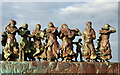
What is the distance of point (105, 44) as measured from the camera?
459 inches

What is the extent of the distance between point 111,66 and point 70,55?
184cm

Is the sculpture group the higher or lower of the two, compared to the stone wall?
higher

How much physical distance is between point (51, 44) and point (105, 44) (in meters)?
2.48

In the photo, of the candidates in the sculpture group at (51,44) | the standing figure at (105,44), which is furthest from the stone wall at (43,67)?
the standing figure at (105,44)

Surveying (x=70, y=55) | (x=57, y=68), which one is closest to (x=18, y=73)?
(x=57, y=68)

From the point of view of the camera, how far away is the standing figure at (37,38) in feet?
37.3

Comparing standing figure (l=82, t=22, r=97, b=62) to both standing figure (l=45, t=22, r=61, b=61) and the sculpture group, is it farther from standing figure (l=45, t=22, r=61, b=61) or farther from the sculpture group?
standing figure (l=45, t=22, r=61, b=61)

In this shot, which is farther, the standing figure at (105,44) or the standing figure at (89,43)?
the standing figure at (105,44)

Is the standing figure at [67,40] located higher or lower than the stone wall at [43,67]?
higher

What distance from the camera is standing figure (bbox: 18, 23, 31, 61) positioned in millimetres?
11291

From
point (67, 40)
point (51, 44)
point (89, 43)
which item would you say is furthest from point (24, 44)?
point (89, 43)

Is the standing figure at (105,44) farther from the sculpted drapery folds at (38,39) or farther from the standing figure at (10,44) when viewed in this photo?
the standing figure at (10,44)

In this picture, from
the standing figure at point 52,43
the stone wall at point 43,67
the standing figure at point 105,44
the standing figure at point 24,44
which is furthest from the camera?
the standing figure at point 105,44

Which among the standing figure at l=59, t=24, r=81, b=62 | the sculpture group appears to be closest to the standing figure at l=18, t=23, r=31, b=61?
the sculpture group
